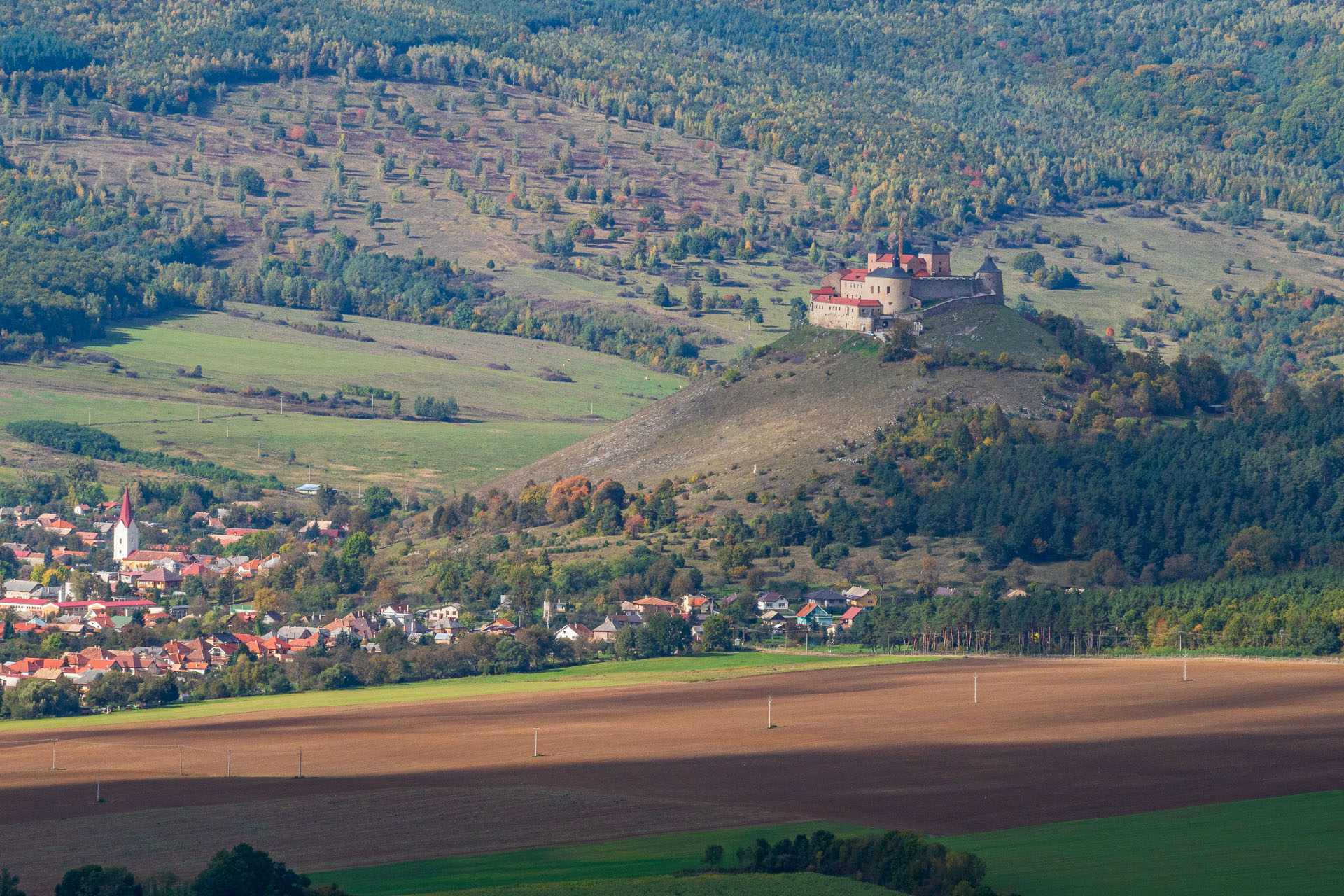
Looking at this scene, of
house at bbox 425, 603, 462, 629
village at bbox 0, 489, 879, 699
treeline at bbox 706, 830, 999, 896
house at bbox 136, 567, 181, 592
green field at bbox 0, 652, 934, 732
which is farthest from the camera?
house at bbox 136, 567, 181, 592

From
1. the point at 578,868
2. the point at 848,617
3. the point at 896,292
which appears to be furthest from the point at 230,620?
the point at 578,868

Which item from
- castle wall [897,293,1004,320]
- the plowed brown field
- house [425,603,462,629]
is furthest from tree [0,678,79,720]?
castle wall [897,293,1004,320]

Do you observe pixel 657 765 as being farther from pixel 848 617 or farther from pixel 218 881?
pixel 848 617

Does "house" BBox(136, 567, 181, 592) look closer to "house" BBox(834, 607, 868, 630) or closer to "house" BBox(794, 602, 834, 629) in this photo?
"house" BBox(794, 602, 834, 629)

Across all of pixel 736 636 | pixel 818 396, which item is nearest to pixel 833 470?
pixel 818 396

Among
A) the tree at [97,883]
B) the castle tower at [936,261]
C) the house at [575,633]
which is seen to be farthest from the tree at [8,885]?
the castle tower at [936,261]

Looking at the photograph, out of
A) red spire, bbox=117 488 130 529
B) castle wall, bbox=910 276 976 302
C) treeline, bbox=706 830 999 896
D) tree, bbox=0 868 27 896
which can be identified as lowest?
tree, bbox=0 868 27 896

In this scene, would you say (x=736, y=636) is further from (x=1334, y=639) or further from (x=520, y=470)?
(x=520, y=470)

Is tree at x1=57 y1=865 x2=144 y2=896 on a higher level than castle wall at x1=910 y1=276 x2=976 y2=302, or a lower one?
lower
